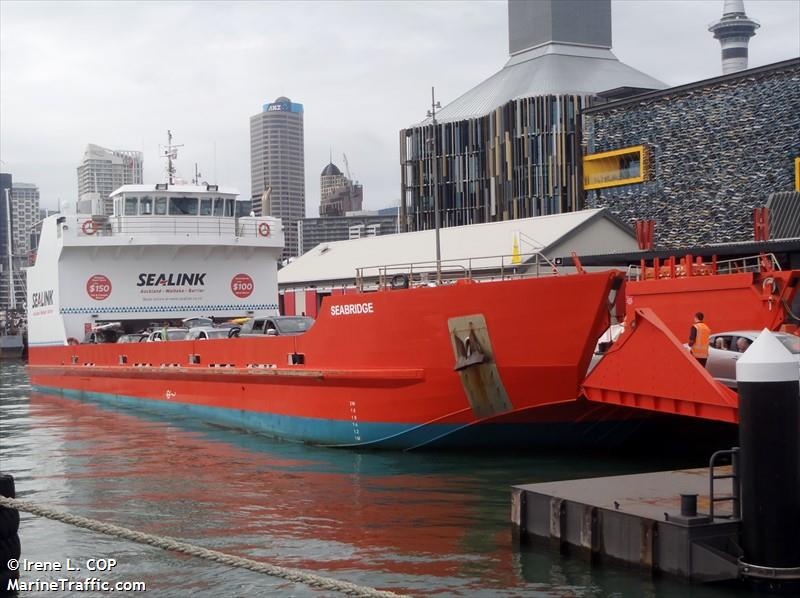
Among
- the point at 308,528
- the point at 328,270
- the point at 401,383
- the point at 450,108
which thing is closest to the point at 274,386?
the point at 401,383

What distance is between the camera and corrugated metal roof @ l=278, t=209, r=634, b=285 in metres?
41.2

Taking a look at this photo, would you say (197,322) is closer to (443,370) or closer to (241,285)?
(241,285)

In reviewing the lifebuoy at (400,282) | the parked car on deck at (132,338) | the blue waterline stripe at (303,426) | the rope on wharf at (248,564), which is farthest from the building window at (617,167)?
the rope on wharf at (248,564)

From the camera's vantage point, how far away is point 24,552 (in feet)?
33.7

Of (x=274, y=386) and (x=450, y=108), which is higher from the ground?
(x=450, y=108)

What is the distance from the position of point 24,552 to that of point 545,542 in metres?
5.22

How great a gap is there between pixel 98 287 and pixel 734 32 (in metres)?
180

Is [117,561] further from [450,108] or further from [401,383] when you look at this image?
[450,108]

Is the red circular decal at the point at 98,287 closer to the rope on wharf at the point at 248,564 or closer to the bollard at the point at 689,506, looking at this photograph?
the rope on wharf at the point at 248,564

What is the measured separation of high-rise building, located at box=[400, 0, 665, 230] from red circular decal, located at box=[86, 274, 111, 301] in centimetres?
4541

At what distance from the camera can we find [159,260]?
27266 mm

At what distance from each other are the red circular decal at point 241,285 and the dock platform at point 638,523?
60.8 feet

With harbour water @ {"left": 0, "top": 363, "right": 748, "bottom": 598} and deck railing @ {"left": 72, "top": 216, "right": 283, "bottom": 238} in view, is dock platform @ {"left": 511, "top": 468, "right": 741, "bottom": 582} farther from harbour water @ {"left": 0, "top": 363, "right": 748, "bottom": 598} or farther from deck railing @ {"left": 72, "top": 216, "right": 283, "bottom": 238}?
deck railing @ {"left": 72, "top": 216, "right": 283, "bottom": 238}

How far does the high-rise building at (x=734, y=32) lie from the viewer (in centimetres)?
18512
